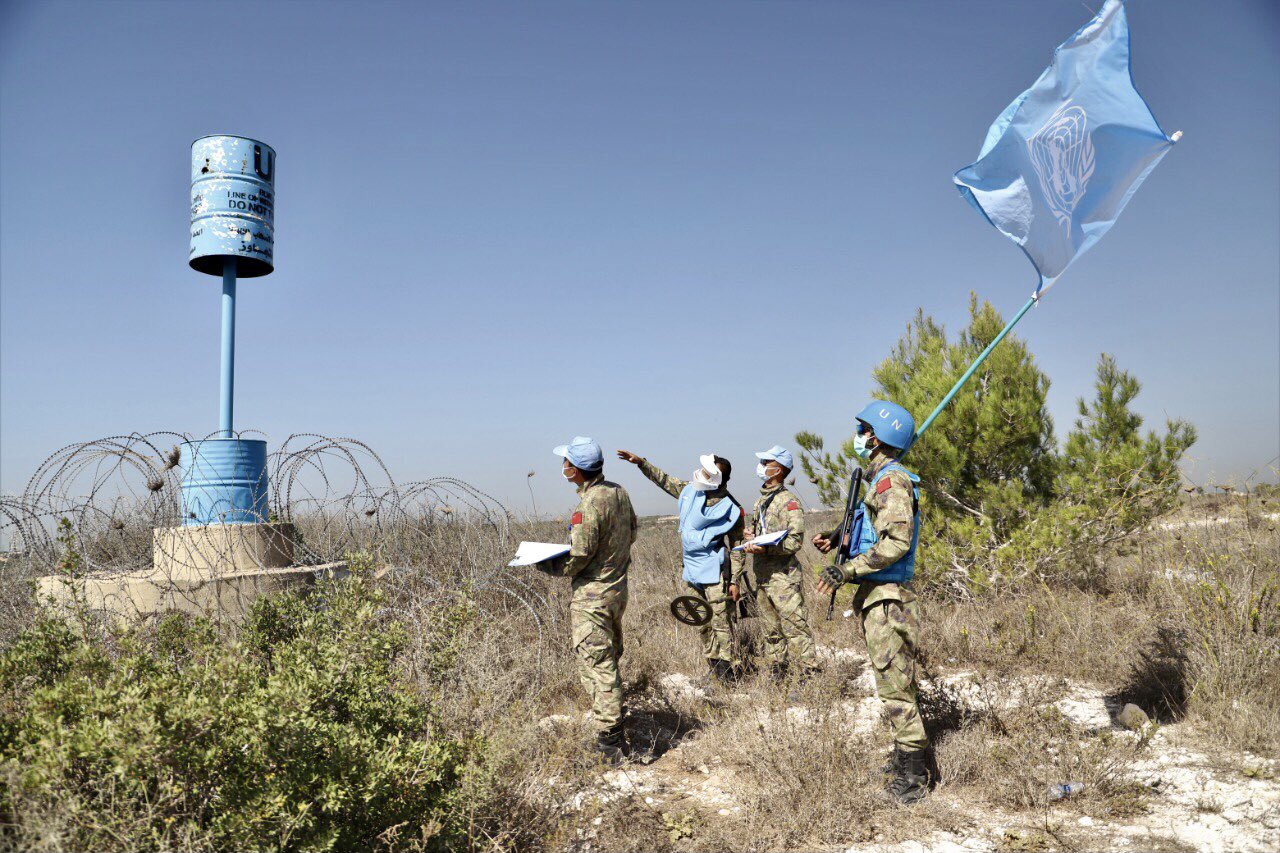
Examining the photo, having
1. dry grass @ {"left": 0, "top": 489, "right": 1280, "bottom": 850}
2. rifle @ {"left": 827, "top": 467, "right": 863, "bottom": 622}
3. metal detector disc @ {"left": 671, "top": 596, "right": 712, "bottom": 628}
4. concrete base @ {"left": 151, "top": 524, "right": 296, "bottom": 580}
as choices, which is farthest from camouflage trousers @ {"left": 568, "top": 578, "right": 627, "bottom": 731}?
concrete base @ {"left": 151, "top": 524, "right": 296, "bottom": 580}

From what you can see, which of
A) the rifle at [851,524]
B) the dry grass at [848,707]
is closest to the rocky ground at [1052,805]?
the dry grass at [848,707]

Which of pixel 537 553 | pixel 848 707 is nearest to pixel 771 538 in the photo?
pixel 848 707

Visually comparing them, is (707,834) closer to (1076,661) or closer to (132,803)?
(132,803)

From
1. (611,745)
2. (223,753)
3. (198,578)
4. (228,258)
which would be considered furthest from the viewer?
(228,258)

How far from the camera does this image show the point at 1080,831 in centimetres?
354

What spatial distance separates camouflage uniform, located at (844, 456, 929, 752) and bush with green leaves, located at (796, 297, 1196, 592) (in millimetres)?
3726

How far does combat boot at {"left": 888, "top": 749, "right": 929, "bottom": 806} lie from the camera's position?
3896mm

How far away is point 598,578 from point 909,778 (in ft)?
6.22

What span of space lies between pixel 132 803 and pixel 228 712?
329 mm

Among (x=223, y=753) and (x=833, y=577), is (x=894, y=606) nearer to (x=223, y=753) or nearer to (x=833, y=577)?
(x=833, y=577)

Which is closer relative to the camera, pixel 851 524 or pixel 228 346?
pixel 851 524

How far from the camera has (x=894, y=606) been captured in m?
4.02

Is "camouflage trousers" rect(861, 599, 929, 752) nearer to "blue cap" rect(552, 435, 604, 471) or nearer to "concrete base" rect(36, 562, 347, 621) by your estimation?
"blue cap" rect(552, 435, 604, 471)

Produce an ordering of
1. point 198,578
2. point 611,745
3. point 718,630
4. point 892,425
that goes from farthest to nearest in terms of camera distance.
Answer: point 718,630 → point 198,578 → point 611,745 → point 892,425
